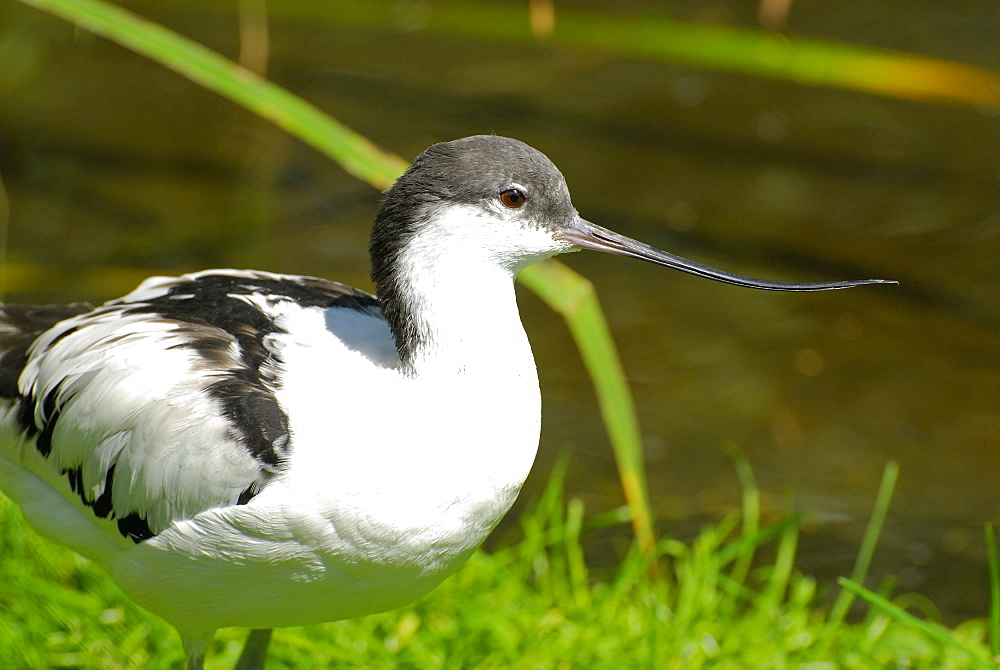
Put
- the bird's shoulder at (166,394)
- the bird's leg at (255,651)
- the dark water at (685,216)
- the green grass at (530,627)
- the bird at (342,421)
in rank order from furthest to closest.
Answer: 1. the dark water at (685,216)
2. the green grass at (530,627)
3. the bird's leg at (255,651)
4. the bird's shoulder at (166,394)
5. the bird at (342,421)

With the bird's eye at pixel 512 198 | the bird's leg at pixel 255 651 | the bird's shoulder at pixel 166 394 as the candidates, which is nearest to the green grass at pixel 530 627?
the bird's leg at pixel 255 651

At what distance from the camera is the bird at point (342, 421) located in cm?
278

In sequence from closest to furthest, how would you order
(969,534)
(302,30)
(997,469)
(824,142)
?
(969,534)
(997,469)
(824,142)
(302,30)

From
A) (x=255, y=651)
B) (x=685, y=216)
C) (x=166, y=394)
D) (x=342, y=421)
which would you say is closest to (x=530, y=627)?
(x=255, y=651)

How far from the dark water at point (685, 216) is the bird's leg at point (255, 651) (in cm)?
181

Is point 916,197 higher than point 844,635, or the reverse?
point 916,197

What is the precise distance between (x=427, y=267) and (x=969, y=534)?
3.10 metres

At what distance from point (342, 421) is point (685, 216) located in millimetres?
4446

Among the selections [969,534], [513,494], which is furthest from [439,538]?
[969,534]

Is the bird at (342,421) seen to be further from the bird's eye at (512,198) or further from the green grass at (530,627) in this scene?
the green grass at (530,627)

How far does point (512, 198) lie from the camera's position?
2898 millimetres

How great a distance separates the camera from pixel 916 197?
698cm

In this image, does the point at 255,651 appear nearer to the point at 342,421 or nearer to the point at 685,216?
the point at 342,421

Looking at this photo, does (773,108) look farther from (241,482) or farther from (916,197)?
(241,482)
